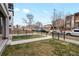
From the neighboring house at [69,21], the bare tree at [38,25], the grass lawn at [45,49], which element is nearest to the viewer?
the grass lawn at [45,49]

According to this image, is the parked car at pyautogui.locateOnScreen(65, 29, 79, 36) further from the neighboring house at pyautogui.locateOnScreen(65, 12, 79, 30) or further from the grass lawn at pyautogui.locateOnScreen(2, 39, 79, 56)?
the grass lawn at pyautogui.locateOnScreen(2, 39, 79, 56)

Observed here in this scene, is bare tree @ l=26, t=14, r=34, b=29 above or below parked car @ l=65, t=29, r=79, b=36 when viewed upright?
above

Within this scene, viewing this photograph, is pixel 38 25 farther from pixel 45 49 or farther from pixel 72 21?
pixel 72 21

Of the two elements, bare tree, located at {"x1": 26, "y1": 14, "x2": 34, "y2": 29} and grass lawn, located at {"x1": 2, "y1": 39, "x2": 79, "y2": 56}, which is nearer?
grass lawn, located at {"x1": 2, "y1": 39, "x2": 79, "y2": 56}

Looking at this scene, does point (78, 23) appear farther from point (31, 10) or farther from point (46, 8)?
point (31, 10)

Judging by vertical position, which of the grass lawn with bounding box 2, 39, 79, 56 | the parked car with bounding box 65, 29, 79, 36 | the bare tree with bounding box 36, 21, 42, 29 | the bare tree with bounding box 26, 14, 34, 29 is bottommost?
the grass lawn with bounding box 2, 39, 79, 56

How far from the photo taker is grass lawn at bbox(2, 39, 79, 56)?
4.59 metres

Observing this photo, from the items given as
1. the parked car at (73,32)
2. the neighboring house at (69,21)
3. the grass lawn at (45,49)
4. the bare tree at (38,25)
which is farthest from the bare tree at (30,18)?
the parked car at (73,32)

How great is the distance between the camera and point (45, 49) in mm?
5031

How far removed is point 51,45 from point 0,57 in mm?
1849

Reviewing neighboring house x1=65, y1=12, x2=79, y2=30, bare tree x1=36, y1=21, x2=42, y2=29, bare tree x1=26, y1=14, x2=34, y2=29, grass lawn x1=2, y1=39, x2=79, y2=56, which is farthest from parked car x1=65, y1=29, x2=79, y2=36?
bare tree x1=26, y1=14, x2=34, y2=29

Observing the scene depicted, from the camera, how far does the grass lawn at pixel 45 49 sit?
4.59 m

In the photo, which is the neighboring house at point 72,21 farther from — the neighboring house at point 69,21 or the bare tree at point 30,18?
the bare tree at point 30,18

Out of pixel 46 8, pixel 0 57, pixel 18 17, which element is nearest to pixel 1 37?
pixel 18 17
